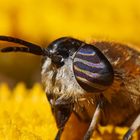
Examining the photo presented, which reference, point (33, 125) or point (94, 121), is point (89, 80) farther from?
point (33, 125)

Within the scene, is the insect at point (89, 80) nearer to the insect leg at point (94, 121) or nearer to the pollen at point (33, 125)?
the insect leg at point (94, 121)

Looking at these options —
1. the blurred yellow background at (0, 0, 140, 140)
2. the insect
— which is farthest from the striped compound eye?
the blurred yellow background at (0, 0, 140, 140)

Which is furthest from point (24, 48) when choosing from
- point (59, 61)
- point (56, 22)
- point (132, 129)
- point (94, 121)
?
point (56, 22)

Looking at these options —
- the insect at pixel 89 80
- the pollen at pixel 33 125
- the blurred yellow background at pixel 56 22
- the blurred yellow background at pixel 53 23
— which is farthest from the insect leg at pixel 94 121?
the blurred yellow background at pixel 56 22

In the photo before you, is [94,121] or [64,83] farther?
[94,121]

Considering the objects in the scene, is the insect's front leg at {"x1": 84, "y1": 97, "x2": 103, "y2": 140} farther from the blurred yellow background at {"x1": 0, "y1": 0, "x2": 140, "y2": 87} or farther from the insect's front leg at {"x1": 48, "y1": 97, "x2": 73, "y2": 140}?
the blurred yellow background at {"x1": 0, "y1": 0, "x2": 140, "y2": 87}

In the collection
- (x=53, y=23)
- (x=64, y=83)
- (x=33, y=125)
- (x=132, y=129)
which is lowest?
(x=53, y=23)
